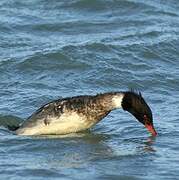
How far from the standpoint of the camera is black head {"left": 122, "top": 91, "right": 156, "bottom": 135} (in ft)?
48.2

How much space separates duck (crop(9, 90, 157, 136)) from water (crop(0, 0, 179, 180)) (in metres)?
0.19

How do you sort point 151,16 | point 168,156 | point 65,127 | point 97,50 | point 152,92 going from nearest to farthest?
point 168,156, point 65,127, point 152,92, point 97,50, point 151,16

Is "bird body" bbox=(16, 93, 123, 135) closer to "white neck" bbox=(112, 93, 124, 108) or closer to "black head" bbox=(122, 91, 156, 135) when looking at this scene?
"white neck" bbox=(112, 93, 124, 108)

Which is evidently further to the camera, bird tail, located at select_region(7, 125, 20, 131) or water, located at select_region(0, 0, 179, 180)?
bird tail, located at select_region(7, 125, 20, 131)

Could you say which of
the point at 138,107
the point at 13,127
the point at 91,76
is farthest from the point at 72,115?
the point at 91,76

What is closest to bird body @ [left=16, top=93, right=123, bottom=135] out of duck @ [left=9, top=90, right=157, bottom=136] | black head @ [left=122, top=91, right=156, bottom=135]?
duck @ [left=9, top=90, right=157, bottom=136]

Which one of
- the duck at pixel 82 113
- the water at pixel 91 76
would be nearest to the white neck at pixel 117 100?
the duck at pixel 82 113

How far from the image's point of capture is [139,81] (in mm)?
19000

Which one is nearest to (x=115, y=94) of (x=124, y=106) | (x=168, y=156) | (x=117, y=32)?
(x=124, y=106)

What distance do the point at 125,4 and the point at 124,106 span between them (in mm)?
11325

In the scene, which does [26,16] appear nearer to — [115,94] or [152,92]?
[152,92]

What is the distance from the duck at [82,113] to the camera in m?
14.8

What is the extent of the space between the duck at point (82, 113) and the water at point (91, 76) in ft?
0.62

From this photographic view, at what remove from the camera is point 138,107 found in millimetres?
14719
